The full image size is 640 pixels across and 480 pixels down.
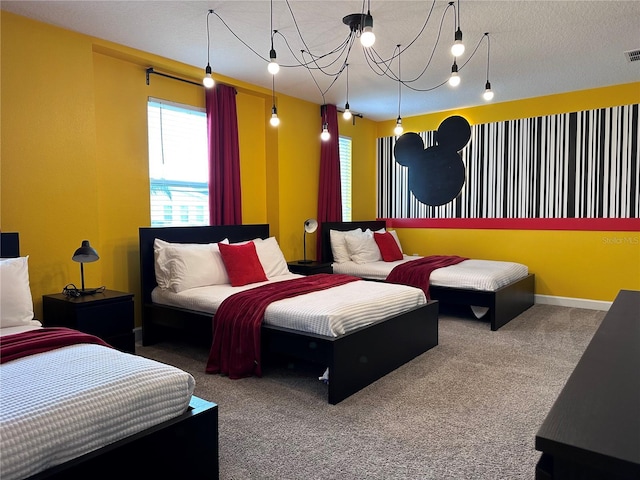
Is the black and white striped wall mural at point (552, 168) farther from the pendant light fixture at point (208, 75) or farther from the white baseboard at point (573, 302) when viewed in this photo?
the pendant light fixture at point (208, 75)

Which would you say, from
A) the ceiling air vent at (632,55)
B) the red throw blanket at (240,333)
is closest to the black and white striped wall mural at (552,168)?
the ceiling air vent at (632,55)

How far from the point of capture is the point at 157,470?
1680mm

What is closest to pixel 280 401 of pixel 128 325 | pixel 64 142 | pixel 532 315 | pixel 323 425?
pixel 323 425

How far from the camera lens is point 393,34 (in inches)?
142

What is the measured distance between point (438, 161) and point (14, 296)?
534cm

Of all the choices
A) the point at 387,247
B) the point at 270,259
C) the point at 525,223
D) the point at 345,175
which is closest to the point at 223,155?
the point at 270,259

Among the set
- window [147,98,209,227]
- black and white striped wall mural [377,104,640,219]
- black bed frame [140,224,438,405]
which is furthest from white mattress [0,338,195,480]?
black and white striped wall mural [377,104,640,219]

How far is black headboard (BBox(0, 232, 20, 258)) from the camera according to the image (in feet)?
10.00

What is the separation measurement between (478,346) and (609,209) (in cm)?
267

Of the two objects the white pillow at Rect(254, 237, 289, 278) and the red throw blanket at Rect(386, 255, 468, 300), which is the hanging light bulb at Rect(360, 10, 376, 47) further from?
the red throw blanket at Rect(386, 255, 468, 300)

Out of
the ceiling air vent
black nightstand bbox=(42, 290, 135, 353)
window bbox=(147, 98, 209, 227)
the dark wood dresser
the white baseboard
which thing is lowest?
the white baseboard

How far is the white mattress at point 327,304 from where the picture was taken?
2.88 meters

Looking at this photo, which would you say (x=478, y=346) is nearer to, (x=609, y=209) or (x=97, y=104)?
(x=609, y=209)

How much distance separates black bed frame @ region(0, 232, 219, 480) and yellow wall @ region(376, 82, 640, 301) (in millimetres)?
4935
